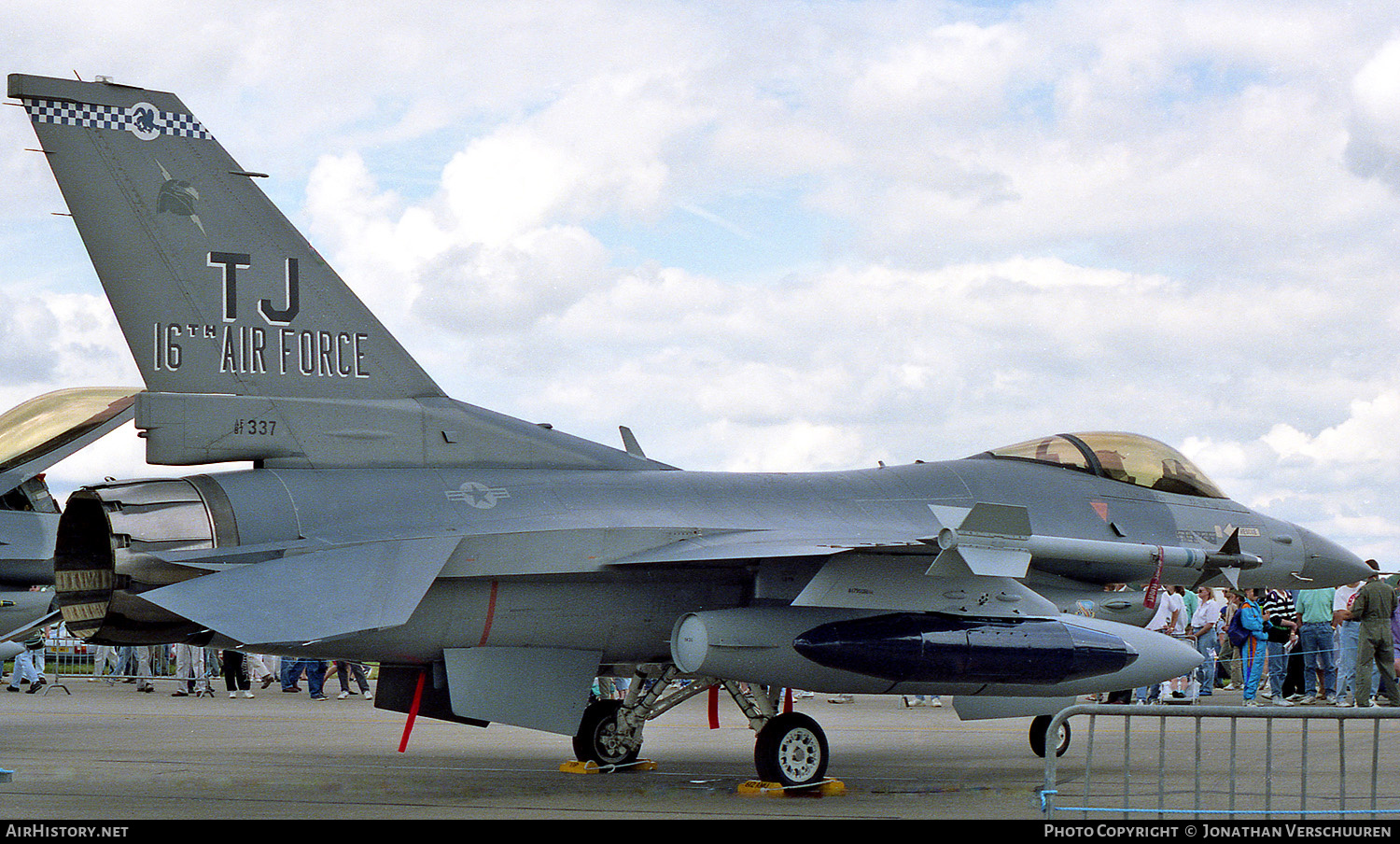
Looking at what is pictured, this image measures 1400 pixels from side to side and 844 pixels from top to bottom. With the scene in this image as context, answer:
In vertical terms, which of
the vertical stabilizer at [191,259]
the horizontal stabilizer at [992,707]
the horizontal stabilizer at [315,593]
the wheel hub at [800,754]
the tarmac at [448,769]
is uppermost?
the vertical stabilizer at [191,259]

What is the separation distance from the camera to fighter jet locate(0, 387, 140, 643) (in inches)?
501

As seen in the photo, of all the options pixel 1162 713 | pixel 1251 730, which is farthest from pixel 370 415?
pixel 1251 730

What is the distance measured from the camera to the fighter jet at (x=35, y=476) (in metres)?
12.7

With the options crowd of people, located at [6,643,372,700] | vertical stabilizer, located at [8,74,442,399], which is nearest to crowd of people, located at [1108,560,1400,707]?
vertical stabilizer, located at [8,74,442,399]

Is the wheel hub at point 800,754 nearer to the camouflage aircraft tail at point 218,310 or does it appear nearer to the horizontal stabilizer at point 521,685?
the horizontal stabilizer at point 521,685

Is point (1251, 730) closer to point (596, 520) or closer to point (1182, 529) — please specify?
point (1182, 529)

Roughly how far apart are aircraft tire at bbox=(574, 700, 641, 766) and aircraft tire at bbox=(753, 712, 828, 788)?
1.93 meters

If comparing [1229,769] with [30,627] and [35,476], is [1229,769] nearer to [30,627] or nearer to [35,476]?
[35,476]

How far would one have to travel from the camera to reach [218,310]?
30.0ft

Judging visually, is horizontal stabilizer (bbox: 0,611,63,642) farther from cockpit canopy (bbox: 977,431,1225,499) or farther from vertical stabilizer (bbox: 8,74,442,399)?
cockpit canopy (bbox: 977,431,1225,499)

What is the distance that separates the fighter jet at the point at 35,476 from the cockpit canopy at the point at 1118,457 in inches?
296

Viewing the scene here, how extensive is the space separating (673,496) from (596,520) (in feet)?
2.56

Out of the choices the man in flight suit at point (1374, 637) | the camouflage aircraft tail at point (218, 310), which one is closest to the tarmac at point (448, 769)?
the man in flight suit at point (1374, 637)

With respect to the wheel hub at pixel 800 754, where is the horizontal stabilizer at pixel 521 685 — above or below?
above
